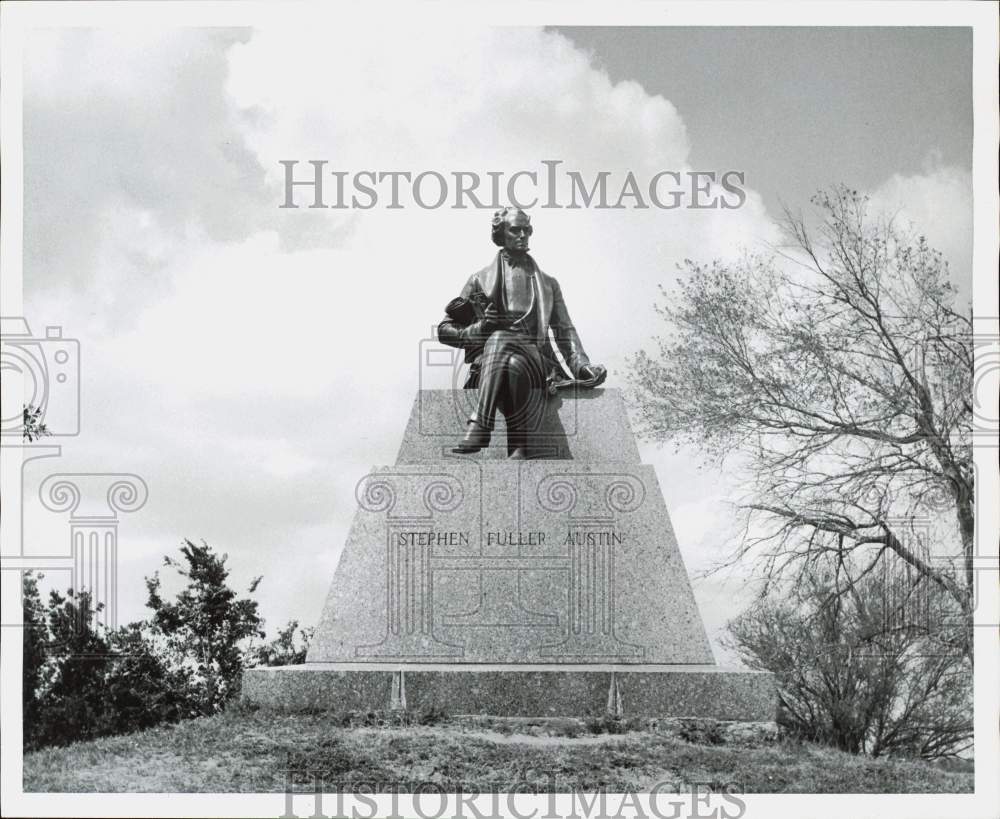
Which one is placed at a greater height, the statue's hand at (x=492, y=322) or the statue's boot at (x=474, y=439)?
the statue's hand at (x=492, y=322)

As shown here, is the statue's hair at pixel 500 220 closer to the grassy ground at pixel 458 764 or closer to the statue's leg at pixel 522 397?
the statue's leg at pixel 522 397

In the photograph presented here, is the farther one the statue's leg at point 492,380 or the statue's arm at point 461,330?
the statue's arm at point 461,330

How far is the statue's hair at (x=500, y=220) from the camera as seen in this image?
31.9ft

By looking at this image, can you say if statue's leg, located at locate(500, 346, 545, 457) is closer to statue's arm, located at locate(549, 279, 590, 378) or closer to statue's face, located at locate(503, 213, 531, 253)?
statue's arm, located at locate(549, 279, 590, 378)

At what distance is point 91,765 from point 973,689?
6.17m

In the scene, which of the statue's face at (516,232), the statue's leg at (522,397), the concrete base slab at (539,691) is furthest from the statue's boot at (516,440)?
the concrete base slab at (539,691)

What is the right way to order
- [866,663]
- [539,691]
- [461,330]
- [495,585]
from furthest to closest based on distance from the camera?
[866,663], [461,330], [495,585], [539,691]

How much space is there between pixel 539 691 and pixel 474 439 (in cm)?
200

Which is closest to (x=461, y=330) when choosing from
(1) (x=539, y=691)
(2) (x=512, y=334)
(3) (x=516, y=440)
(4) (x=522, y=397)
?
(2) (x=512, y=334)

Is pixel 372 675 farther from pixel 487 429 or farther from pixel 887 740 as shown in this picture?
pixel 887 740

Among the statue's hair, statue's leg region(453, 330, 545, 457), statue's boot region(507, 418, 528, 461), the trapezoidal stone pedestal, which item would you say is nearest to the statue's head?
the statue's hair

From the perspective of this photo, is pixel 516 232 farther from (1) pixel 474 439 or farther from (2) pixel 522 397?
(1) pixel 474 439

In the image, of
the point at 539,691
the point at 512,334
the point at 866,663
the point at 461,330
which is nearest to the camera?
the point at 539,691

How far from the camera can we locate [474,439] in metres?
9.34
